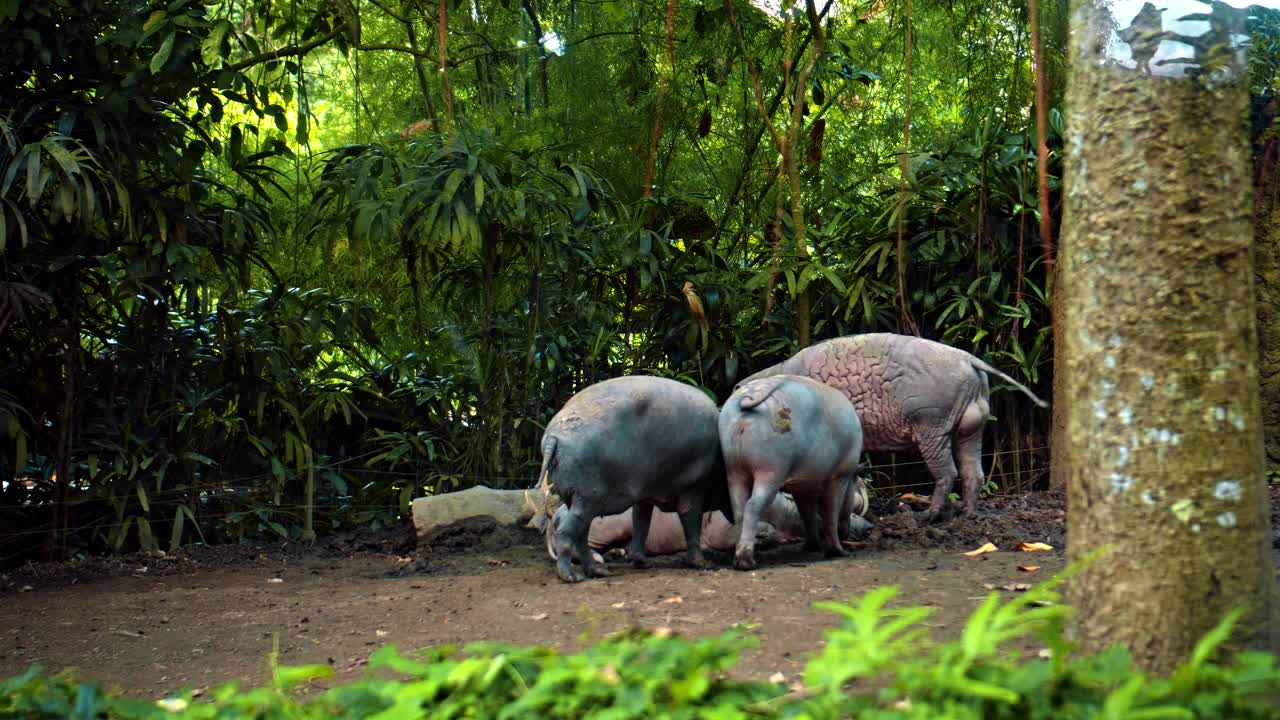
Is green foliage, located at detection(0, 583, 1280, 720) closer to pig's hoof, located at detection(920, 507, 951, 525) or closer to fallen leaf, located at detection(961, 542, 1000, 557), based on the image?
fallen leaf, located at detection(961, 542, 1000, 557)

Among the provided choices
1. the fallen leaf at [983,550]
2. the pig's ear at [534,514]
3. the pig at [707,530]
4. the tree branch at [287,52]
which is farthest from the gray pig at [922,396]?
the tree branch at [287,52]

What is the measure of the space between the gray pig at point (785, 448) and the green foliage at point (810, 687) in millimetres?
2211

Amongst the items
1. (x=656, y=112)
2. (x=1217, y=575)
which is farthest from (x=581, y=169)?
(x=1217, y=575)

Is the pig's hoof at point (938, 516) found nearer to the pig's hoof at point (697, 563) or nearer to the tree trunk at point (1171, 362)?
the pig's hoof at point (697, 563)

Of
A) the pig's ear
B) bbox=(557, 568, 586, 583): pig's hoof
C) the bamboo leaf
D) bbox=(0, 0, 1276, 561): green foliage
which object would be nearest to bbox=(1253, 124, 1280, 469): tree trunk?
bbox=(0, 0, 1276, 561): green foliage

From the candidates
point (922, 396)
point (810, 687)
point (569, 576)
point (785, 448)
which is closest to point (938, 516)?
point (922, 396)

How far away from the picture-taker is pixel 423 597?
442 cm

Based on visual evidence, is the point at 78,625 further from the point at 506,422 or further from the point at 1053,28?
the point at 1053,28

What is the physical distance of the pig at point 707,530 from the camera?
5.47 m

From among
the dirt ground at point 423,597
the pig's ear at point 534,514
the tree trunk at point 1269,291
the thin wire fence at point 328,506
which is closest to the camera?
the dirt ground at point 423,597

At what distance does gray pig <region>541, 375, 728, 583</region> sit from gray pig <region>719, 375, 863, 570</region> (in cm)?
15

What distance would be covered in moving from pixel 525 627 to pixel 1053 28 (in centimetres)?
439

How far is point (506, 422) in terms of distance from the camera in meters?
6.54

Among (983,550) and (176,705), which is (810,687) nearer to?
(176,705)
